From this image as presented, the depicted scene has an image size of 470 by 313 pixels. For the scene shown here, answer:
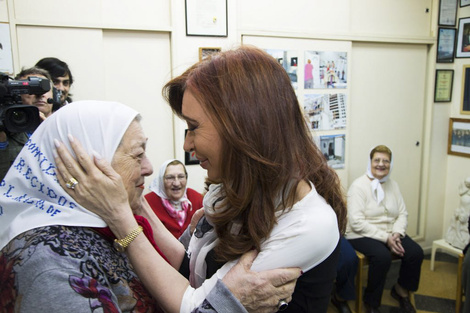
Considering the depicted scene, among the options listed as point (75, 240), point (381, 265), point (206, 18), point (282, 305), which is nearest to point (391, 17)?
point (206, 18)

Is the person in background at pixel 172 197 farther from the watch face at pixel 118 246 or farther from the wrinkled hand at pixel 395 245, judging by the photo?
the watch face at pixel 118 246

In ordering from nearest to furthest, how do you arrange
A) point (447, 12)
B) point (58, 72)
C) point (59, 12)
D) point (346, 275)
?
point (58, 72) → point (59, 12) → point (346, 275) → point (447, 12)

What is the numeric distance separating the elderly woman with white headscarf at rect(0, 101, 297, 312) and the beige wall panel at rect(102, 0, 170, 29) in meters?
2.21

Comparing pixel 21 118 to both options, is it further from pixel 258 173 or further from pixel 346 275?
pixel 346 275

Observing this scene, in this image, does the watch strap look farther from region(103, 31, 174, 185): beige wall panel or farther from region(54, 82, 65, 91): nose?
region(103, 31, 174, 185): beige wall panel

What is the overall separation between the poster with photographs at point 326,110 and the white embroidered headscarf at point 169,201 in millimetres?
1528

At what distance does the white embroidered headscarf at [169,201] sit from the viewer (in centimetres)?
313

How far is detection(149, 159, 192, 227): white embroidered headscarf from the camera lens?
3.13m

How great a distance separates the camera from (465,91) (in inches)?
172

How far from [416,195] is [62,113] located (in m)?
4.45

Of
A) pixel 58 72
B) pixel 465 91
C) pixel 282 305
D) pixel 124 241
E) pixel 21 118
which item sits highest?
pixel 58 72

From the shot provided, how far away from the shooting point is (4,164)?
188cm

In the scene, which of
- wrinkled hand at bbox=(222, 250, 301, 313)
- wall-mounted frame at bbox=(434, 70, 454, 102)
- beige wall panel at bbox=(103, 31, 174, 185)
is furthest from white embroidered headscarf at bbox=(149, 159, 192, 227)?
wall-mounted frame at bbox=(434, 70, 454, 102)

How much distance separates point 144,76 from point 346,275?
94.5 inches
